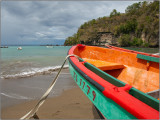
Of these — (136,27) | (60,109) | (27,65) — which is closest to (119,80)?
(60,109)

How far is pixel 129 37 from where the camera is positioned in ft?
204

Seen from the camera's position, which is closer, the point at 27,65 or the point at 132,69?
the point at 132,69

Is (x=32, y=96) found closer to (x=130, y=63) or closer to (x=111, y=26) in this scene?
(x=130, y=63)

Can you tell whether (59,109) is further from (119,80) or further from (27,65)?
(27,65)

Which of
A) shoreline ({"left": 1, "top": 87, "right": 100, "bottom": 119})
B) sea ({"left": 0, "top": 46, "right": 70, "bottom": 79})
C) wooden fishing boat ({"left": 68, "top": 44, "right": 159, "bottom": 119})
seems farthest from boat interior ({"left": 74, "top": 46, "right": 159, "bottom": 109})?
sea ({"left": 0, "top": 46, "right": 70, "bottom": 79})

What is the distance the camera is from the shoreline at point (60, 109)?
2917 millimetres

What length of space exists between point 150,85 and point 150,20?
2670 inches

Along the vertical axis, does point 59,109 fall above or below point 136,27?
below

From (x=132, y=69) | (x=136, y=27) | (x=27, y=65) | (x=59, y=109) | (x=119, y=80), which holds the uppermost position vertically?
(x=136, y=27)

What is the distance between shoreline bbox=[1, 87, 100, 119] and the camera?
9.57 ft

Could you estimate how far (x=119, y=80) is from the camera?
1.51 metres

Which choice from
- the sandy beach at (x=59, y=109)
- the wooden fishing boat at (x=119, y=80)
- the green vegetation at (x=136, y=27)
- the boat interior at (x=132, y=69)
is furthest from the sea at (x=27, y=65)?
the green vegetation at (x=136, y=27)

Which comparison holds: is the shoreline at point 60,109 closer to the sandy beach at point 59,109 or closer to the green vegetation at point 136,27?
the sandy beach at point 59,109

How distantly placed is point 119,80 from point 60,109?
7.92ft
